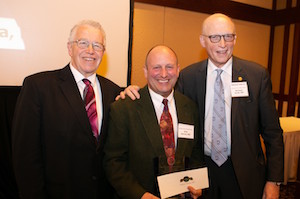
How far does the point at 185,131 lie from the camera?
6.04 ft

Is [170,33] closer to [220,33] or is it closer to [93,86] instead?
[220,33]

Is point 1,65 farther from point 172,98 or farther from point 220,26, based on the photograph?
point 220,26

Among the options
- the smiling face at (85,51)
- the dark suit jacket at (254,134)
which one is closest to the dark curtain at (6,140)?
the smiling face at (85,51)

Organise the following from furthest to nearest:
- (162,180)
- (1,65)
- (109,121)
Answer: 1. (1,65)
2. (109,121)
3. (162,180)

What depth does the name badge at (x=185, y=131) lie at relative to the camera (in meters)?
1.83

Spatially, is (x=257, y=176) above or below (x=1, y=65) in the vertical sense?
below

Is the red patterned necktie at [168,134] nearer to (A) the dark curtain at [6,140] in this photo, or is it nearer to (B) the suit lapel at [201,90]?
(B) the suit lapel at [201,90]

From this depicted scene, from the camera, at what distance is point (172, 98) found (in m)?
1.95

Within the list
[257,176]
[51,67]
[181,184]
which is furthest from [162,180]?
[51,67]

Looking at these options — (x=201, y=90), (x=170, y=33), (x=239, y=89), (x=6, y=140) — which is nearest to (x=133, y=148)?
(x=201, y=90)

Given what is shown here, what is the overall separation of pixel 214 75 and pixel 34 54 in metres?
1.73

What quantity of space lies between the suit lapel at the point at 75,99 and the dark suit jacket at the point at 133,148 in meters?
0.16

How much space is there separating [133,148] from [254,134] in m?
0.93

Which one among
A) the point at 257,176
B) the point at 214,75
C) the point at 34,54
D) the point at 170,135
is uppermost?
the point at 34,54
